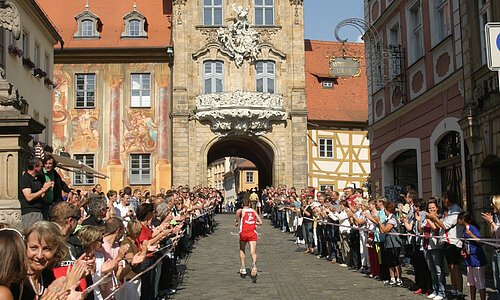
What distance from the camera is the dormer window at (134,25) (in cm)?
4019

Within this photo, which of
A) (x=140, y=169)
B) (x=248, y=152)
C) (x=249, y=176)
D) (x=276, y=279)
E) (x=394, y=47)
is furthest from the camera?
(x=249, y=176)

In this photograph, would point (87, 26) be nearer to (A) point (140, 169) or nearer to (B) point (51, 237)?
(A) point (140, 169)

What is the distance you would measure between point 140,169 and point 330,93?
1501cm

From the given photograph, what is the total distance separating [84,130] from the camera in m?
38.6

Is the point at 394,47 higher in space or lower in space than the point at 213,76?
lower

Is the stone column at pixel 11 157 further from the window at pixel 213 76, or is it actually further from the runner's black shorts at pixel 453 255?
the window at pixel 213 76

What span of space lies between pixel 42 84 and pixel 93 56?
997 centimetres

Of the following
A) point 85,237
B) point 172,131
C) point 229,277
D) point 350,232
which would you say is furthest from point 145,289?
point 172,131

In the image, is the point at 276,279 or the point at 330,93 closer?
the point at 276,279

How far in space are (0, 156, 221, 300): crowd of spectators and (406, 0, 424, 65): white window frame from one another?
963cm

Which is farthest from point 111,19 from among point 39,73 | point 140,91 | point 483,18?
point 483,18

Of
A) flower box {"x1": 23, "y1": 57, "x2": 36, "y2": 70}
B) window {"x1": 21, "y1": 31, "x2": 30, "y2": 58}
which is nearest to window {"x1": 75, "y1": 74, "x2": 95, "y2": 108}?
window {"x1": 21, "y1": 31, "x2": 30, "y2": 58}

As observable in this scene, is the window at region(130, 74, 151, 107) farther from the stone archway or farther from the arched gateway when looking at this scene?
the stone archway

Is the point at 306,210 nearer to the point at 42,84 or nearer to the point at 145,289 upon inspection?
the point at 145,289
